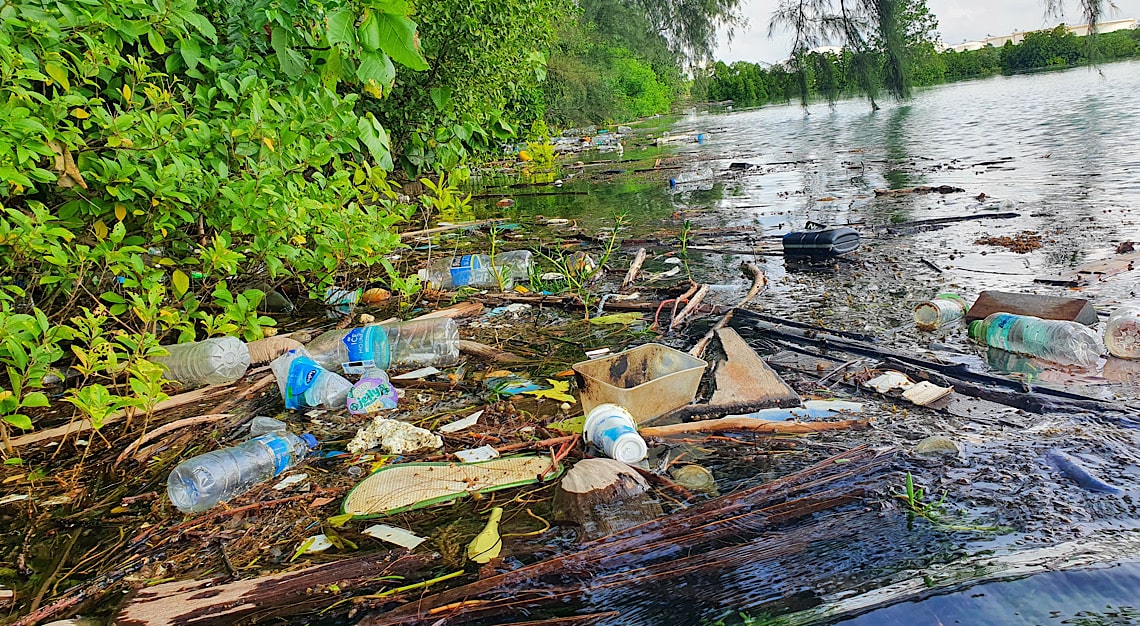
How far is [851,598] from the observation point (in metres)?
1.77

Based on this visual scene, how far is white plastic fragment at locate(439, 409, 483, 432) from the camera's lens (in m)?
3.05

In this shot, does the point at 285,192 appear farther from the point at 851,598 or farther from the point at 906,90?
the point at 906,90

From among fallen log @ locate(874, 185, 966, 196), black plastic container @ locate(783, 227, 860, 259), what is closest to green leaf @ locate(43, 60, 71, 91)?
black plastic container @ locate(783, 227, 860, 259)

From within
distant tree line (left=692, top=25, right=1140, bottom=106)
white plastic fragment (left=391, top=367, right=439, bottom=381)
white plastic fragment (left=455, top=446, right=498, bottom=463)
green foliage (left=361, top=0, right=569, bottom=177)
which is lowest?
white plastic fragment (left=455, top=446, right=498, bottom=463)

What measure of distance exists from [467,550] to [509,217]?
7414 millimetres

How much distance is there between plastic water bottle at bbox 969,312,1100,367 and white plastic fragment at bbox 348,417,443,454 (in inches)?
104

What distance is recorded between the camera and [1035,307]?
3443 millimetres

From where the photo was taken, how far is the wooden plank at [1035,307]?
333 centimetres

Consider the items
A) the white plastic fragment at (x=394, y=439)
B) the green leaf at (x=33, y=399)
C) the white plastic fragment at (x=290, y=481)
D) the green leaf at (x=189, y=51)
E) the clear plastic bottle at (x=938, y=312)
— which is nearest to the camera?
the green leaf at (x=33, y=399)

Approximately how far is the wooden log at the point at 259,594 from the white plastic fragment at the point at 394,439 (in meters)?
0.76

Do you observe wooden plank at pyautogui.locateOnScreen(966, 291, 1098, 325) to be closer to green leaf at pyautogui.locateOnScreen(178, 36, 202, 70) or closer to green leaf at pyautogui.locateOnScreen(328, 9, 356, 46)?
green leaf at pyautogui.locateOnScreen(328, 9, 356, 46)

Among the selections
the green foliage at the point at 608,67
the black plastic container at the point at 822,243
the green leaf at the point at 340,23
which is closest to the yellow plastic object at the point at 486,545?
the green leaf at the point at 340,23

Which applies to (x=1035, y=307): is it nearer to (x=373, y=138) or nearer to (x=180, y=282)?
(x=373, y=138)

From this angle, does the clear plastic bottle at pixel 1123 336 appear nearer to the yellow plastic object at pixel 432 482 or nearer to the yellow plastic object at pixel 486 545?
the yellow plastic object at pixel 432 482
